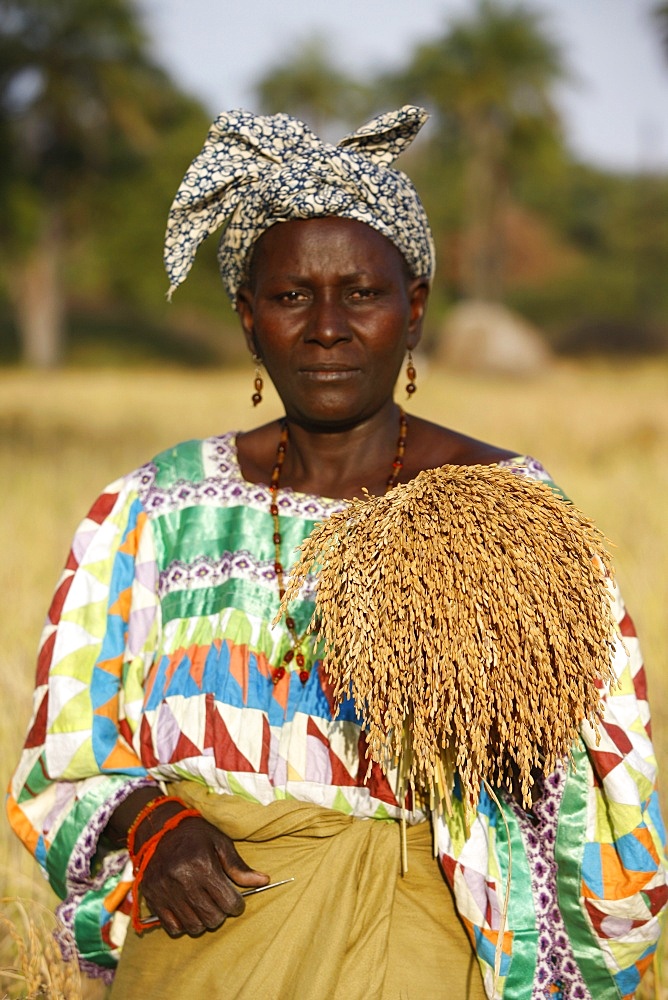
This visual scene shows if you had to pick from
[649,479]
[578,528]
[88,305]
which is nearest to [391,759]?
[578,528]

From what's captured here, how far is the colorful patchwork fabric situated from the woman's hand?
0.35ft

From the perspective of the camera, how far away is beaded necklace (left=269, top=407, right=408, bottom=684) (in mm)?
1905

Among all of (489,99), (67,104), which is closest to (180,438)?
(67,104)

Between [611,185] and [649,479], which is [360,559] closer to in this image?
[649,479]

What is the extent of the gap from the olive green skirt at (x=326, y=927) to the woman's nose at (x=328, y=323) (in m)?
0.84

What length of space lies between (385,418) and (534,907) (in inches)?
37.9

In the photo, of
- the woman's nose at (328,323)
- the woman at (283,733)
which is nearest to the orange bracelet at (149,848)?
the woman at (283,733)

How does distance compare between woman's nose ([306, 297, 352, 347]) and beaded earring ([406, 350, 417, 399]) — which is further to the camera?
beaded earring ([406, 350, 417, 399])

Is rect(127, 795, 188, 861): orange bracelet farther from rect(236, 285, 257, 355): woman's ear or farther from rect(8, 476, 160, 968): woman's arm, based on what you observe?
rect(236, 285, 257, 355): woman's ear

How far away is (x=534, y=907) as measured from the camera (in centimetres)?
185

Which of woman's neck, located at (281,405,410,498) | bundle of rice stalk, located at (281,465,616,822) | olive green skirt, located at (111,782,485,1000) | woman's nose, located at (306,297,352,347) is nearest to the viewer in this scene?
bundle of rice stalk, located at (281,465,616,822)

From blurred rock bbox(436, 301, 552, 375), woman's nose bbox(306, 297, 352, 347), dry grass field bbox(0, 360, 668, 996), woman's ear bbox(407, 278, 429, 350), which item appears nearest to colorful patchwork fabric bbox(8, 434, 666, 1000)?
woman's nose bbox(306, 297, 352, 347)

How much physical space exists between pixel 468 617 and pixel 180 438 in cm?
793

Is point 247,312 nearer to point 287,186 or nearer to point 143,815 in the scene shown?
point 287,186
